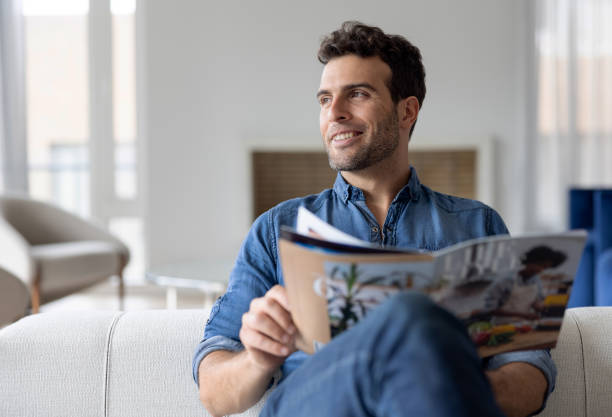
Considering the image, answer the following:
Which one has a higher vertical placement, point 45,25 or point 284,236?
point 45,25

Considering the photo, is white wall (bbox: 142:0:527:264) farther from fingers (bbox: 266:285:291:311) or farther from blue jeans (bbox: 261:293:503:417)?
blue jeans (bbox: 261:293:503:417)

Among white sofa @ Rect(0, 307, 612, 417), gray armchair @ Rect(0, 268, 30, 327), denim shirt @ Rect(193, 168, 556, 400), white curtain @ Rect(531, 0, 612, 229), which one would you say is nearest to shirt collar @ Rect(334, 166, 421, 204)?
denim shirt @ Rect(193, 168, 556, 400)

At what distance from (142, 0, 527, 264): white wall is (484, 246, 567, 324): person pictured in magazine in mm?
3529

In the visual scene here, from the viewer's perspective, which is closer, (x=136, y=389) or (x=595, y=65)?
(x=136, y=389)

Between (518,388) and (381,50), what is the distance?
2.46 feet

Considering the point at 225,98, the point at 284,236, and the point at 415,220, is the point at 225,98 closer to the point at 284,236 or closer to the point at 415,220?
the point at 415,220

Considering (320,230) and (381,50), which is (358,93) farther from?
(320,230)

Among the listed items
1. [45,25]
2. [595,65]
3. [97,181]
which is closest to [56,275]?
[97,181]

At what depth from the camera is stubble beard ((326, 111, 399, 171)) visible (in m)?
1.37

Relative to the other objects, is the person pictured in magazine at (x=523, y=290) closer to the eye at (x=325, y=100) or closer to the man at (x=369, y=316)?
the man at (x=369, y=316)

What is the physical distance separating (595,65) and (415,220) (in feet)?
11.7

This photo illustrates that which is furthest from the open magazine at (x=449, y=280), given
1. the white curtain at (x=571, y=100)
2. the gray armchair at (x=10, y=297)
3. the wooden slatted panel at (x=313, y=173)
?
the white curtain at (x=571, y=100)

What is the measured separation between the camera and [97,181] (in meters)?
4.65

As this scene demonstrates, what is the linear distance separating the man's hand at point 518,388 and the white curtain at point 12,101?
13.7 ft
